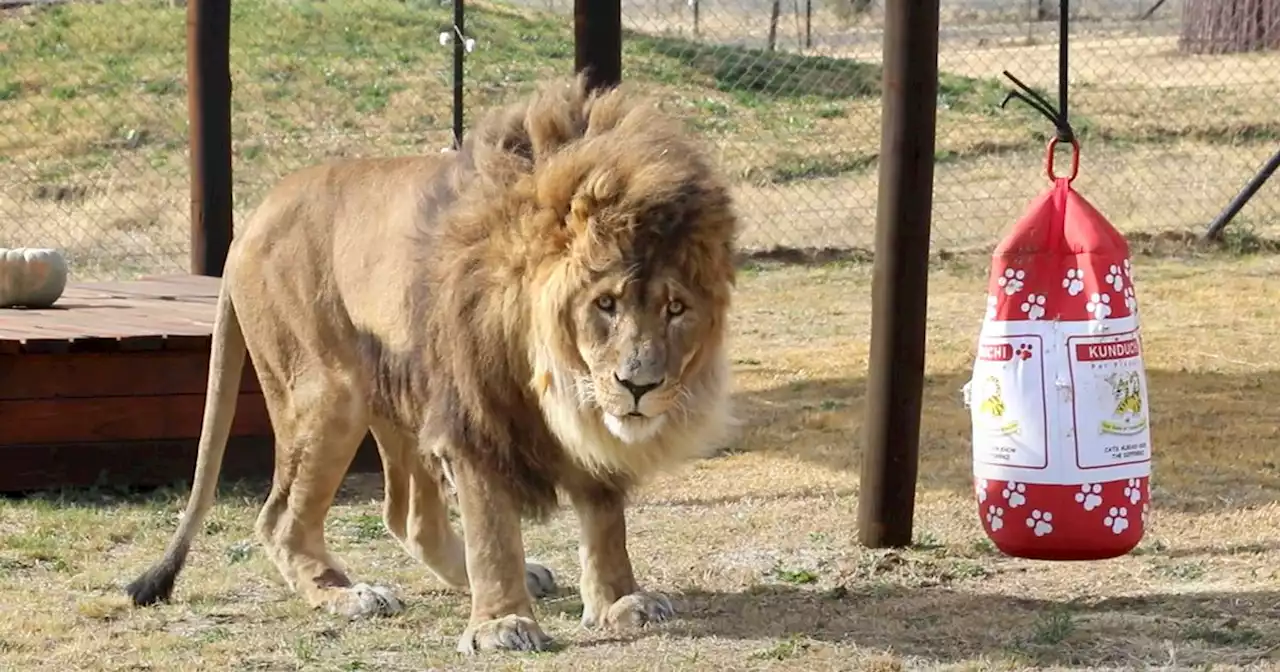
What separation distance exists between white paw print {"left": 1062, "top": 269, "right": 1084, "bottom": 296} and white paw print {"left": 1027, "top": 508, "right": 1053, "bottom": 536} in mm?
550

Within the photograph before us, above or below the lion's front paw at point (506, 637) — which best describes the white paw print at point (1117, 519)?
above

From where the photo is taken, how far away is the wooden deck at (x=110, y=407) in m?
6.43

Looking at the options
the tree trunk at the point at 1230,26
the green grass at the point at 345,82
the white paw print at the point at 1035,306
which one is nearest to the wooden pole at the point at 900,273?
the white paw print at the point at 1035,306

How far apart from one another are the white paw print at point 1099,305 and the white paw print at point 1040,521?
504 millimetres

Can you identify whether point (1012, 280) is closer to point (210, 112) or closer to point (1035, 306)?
point (1035, 306)

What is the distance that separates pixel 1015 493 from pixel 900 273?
880 mm

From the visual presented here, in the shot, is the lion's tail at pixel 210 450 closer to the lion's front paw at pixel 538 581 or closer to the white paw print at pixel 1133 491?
the lion's front paw at pixel 538 581

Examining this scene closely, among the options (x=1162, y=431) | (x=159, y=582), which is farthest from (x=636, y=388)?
(x=1162, y=431)

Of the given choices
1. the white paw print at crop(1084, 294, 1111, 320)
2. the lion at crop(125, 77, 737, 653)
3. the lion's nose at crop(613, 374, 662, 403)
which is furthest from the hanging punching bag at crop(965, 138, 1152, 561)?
the lion's nose at crop(613, 374, 662, 403)

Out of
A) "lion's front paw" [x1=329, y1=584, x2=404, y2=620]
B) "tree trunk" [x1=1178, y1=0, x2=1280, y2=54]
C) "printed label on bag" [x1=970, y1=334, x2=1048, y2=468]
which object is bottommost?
"lion's front paw" [x1=329, y1=584, x2=404, y2=620]

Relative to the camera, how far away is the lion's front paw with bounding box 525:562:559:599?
5090mm

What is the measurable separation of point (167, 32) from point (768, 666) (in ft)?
48.4

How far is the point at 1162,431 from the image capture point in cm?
709

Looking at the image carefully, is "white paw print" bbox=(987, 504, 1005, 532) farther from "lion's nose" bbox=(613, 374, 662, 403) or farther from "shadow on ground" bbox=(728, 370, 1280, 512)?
"shadow on ground" bbox=(728, 370, 1280, 512)
